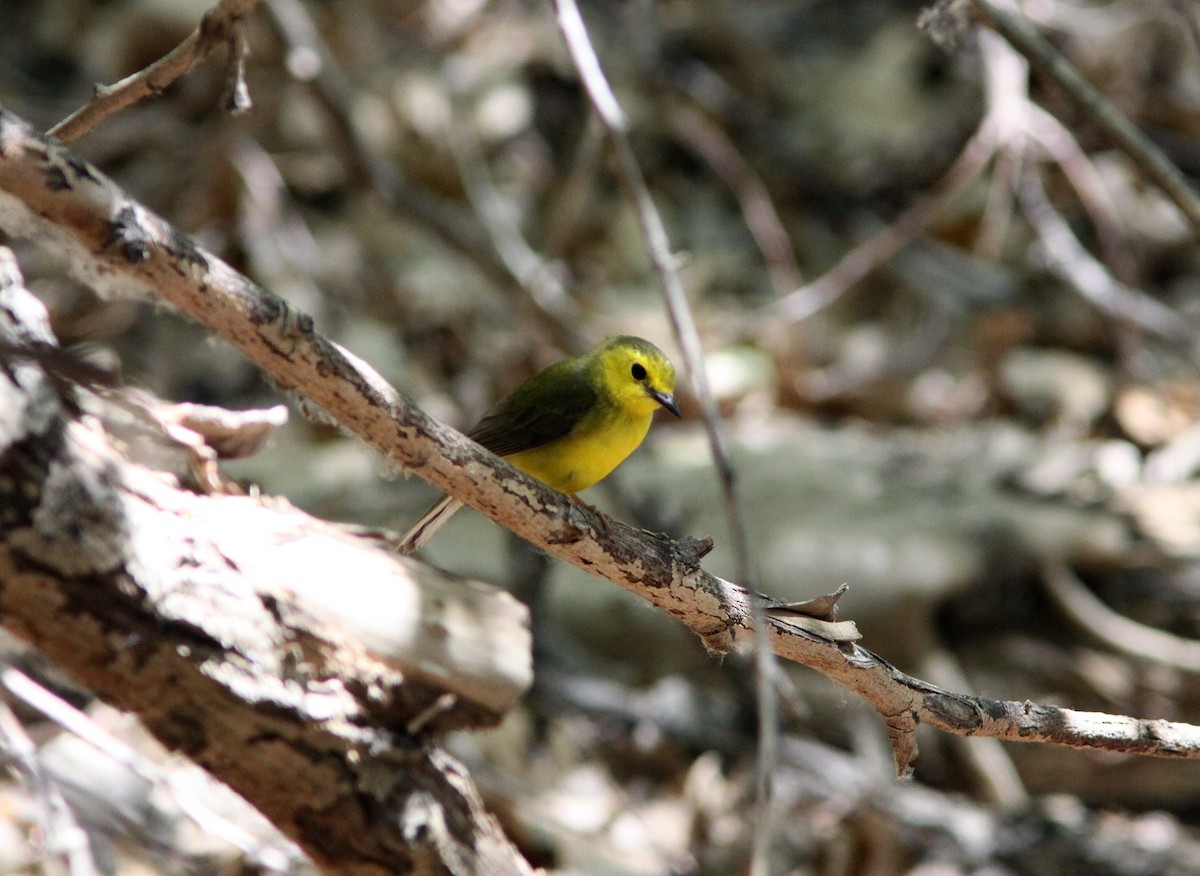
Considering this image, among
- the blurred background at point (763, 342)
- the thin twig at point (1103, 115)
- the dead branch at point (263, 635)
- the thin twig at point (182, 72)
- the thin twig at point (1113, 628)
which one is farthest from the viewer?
the thin twig at point (1113, 628)

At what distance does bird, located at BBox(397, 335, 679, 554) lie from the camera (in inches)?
143

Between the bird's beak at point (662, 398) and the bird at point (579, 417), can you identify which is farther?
the bird's beak at point (662, 398)

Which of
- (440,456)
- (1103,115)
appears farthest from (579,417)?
(1103,115)

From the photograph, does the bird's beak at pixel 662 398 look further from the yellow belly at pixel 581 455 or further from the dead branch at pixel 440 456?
the dead branch at pixel 440 456

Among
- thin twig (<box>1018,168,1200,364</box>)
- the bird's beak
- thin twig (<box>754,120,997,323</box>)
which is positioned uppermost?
thin twig (<box>1018,168,1200,364</box>)

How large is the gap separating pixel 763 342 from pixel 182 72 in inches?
203

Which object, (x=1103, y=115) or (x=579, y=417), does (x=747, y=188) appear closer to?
(x=579, y=417)

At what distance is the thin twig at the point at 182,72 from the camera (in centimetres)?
238

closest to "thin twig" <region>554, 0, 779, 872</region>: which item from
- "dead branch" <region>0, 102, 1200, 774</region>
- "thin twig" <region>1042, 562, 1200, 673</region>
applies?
"dead branch" <region>0, 102, 1200, 774</region>

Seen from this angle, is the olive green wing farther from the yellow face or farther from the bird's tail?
the bird's tail

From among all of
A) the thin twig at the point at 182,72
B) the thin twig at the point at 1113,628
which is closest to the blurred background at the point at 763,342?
the thin twig at the point at 1113,628

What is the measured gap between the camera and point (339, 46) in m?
8.14

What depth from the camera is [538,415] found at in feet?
12.0

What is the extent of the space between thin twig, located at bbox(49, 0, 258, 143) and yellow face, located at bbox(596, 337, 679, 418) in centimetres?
160
